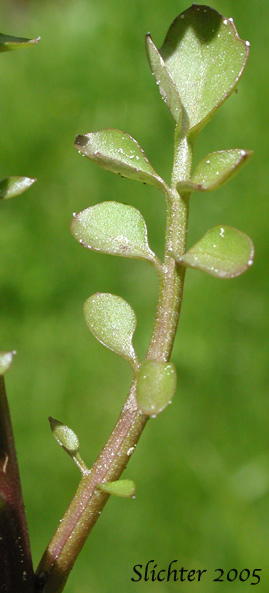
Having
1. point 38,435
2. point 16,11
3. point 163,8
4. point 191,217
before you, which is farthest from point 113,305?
point 16,11

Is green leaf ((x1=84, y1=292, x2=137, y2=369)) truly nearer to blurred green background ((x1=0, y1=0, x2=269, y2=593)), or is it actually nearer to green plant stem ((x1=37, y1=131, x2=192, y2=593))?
green plant stem ((x1=37, y1=131, x2=192, y2=593))

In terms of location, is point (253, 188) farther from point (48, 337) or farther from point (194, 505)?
point (194, 505)

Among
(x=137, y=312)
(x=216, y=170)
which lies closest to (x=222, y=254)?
(x=216, y=170)

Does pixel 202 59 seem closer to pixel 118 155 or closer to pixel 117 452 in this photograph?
pixel 118 155

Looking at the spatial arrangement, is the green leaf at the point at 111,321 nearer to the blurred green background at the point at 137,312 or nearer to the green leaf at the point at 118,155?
the green leaf at the point at 118,155

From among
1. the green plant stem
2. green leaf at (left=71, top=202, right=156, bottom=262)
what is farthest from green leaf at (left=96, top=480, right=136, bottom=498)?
green leaf at (left=71, top=202, right=156, bottom=262)
